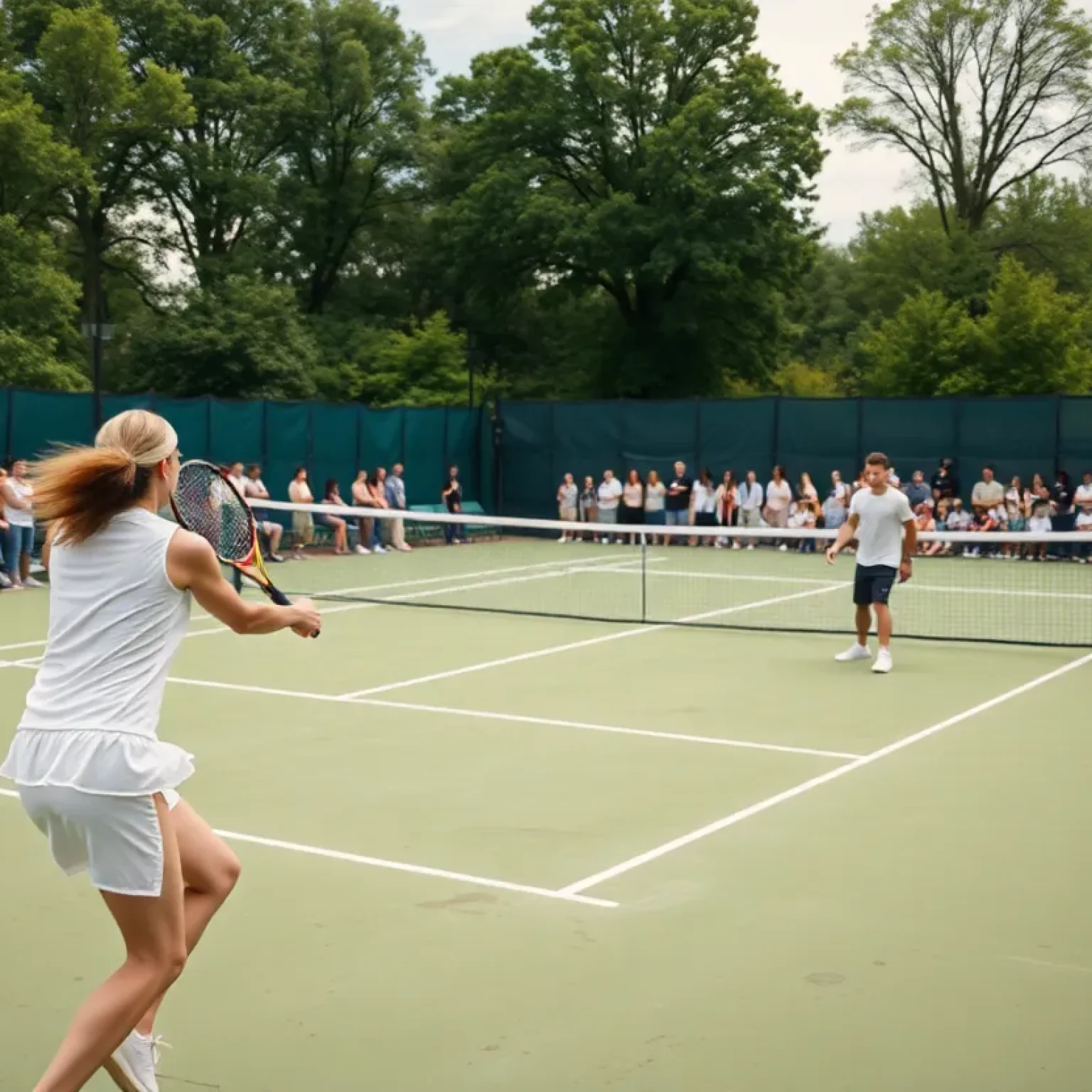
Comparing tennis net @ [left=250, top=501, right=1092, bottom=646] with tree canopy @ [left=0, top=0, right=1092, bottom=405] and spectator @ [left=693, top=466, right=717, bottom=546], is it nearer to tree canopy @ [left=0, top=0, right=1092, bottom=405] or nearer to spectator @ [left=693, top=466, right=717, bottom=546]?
spectator @ [left=693, top=466, right=717, bottom=546]

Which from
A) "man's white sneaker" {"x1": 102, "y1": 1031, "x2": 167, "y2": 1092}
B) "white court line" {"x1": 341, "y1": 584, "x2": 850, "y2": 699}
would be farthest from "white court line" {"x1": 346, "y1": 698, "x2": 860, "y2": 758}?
"man's white sneaker" {"x1": 102, "y1": 1031, "x2": 167, "y2": 1092}

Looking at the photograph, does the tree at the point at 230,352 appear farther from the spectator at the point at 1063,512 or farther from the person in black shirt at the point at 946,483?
the spectator at the point at 1063,512

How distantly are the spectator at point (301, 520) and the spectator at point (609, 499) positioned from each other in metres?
5.35

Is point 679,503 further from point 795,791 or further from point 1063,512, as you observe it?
point 795,791

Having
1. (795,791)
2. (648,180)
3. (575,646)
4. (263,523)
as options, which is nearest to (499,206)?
(648,180)

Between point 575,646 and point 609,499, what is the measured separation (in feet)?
46.8

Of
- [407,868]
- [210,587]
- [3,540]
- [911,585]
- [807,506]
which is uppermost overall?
[210,587]

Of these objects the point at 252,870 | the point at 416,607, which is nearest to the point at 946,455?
the point at 416,607

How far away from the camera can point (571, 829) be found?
25.3 feet

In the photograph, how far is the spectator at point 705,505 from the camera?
2756 cm

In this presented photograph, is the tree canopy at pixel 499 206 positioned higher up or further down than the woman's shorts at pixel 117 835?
higher up

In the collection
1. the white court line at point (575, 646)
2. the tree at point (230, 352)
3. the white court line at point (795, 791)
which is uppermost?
the tree at point (230, 352)

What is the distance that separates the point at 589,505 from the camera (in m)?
29.5

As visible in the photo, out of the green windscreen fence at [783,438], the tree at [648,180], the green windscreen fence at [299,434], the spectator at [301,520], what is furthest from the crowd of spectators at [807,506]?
the tree at [648,180]
